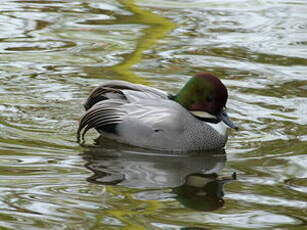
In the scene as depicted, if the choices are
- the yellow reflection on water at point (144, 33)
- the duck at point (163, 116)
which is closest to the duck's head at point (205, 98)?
the duck at point (163, 116)

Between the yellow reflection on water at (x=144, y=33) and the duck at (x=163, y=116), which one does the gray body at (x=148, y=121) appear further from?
the yellow reflection on water at (x=144, y=33)

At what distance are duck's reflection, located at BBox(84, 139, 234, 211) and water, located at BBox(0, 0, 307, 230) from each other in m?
0.01

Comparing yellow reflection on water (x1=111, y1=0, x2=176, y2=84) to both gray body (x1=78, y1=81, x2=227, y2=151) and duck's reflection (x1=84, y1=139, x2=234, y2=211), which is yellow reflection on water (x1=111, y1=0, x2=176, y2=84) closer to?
gray body (x1=78, y1=81, x2=227, y2=151)

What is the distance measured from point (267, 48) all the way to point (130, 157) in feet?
13.4

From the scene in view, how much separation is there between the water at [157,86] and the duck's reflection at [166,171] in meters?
0.01

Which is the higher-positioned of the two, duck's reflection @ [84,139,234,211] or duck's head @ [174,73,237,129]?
duck's head @ [174,73,237,129]

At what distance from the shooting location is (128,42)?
1180 cm

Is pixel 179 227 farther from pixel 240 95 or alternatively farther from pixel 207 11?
pixel 207 11

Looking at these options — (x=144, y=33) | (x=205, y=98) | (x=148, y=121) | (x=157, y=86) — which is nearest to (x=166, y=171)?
(x=148, y=121)

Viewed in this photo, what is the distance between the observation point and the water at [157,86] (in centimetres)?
657

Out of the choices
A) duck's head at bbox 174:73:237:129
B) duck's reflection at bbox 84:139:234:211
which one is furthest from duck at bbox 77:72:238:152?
duck's reflection at bbox 84:139:234:211

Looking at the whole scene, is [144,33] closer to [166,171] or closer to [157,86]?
[157,86]

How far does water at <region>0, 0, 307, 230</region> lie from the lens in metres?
6.57

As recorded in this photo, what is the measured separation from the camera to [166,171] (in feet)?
25.1
